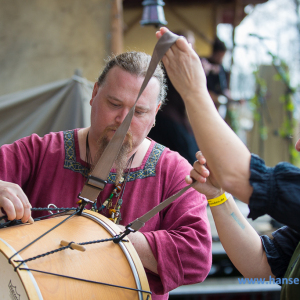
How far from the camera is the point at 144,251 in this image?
4.92 ft

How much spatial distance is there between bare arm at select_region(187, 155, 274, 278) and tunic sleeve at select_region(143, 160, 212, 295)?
0.63 feet

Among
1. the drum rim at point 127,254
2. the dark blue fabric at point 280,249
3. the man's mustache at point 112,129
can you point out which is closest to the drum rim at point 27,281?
the drum rim at point 127,254

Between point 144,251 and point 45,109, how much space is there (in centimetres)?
158

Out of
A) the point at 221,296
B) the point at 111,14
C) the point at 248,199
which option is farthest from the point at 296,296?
the point at 111,14

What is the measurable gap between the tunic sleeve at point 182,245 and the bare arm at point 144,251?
19 mm

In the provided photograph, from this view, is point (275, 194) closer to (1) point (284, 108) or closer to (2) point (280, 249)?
(2) point (280, 249)

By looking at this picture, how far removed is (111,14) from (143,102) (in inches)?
99.0

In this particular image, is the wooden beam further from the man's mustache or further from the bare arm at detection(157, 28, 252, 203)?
the bare arm at detection(157, 28, 252, 203)

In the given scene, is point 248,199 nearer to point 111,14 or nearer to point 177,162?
point 177,162

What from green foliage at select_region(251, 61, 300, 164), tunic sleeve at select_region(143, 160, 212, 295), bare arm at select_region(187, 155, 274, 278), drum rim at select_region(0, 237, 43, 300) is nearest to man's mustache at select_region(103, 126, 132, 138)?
tunic sleeve at select_region(143, 160, 212, 295)

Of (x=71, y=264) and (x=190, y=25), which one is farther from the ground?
(x=190, y=25)

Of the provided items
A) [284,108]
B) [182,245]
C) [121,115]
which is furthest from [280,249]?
[284,108]

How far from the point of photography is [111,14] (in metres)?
3.88

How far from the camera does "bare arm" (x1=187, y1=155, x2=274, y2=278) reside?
1.39 meters
